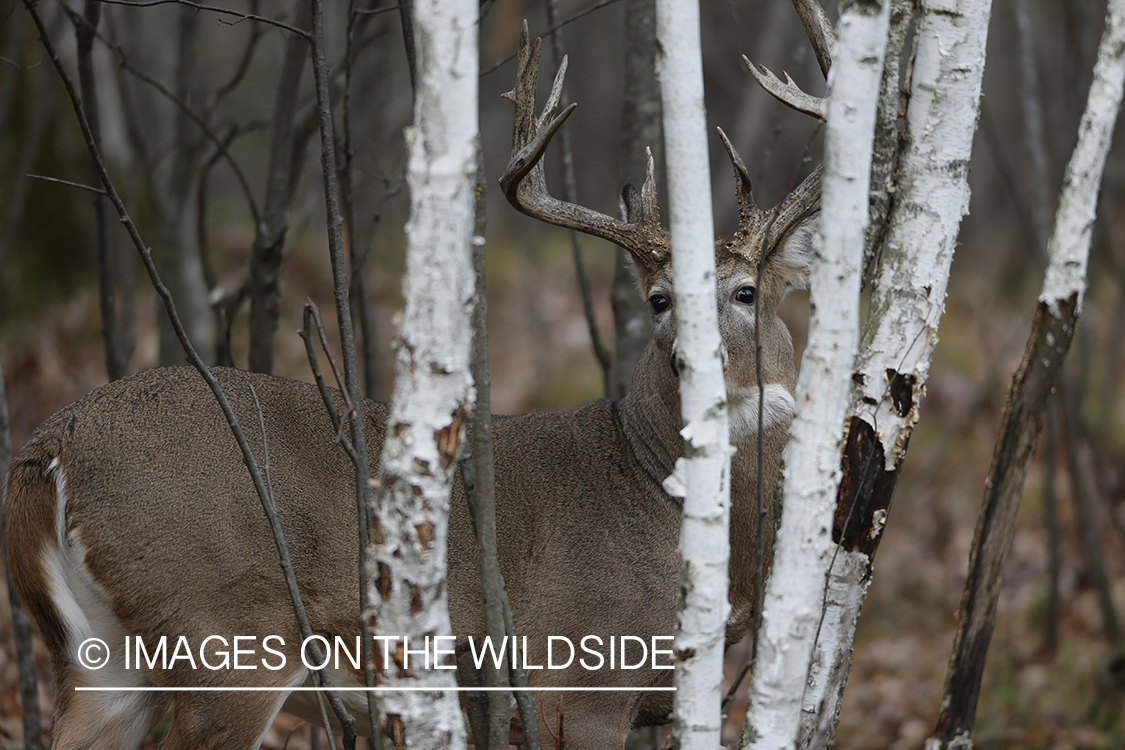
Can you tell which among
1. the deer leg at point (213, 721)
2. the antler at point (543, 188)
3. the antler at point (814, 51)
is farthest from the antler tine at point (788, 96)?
the deer leg at point (213, 721)

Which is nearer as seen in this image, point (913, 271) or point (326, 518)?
point (913, 271)

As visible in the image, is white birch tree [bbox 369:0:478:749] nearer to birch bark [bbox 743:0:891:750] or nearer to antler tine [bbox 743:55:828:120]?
birch bark [bbox 743:0:891:750]

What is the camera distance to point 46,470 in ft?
10.8

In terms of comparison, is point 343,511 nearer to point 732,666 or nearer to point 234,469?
point 234,469

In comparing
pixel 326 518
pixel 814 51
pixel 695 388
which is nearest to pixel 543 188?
pixel 814 51

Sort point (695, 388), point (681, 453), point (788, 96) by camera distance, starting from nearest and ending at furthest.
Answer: point (695, 388)
point (788, 96)
point (681, 453)

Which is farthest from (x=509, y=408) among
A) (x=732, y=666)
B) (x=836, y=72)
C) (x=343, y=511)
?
(x=836, y=72)

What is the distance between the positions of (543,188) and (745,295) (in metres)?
0.87

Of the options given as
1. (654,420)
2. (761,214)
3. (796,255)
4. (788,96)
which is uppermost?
(788,96)

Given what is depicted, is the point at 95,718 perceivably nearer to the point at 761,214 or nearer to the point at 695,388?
the point at 695,388

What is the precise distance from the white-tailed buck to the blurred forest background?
0.64m

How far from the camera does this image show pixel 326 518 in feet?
11.9

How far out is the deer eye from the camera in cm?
396

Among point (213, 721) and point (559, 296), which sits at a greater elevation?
point (559, 296)
